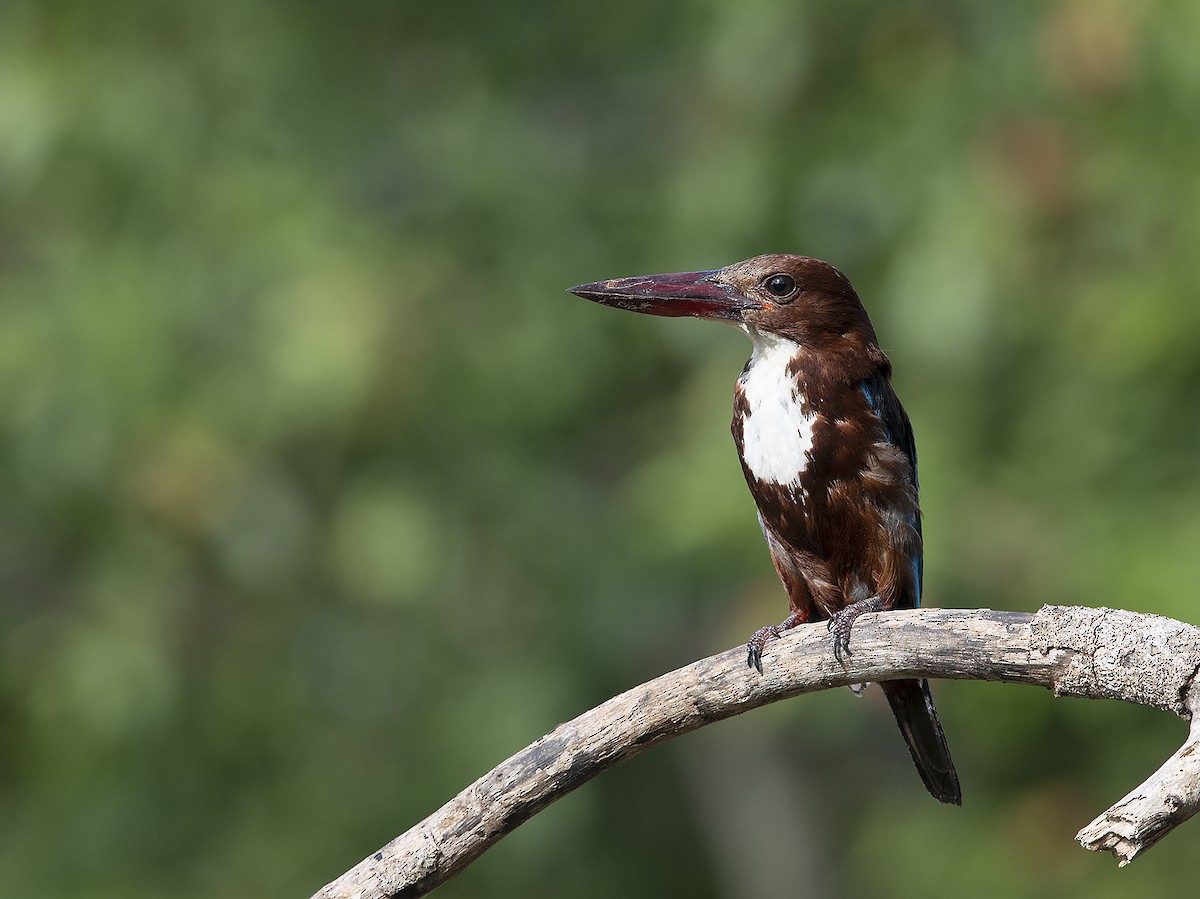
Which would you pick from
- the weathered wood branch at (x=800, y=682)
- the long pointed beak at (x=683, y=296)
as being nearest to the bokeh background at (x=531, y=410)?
the long pointed beak at (x=683, y=296)

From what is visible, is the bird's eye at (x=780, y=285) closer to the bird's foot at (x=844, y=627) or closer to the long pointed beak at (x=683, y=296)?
the long pointed beak at (x=683, y=296)

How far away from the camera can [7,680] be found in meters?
6.74

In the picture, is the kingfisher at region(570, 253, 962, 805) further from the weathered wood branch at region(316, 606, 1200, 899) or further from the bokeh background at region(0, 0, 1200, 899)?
the bokeh background at region(0, 0, 1200, 899)

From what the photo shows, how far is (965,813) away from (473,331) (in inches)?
107

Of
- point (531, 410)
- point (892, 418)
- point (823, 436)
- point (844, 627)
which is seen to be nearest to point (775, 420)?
point (823, 436)

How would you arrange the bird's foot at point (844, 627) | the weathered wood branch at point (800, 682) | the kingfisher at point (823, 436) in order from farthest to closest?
1. the kingfisher at point (823, 436)
2. the bird's foot at point (844, 627)
3. the weathered wood branch at point (800, 682)

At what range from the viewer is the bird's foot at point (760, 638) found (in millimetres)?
2578

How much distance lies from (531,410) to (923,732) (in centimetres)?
358

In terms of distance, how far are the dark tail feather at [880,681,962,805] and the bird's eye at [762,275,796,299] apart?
2.75 feet

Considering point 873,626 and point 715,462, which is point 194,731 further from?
point 873,626

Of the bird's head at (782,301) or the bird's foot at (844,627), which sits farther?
the bird's head at (782,301)

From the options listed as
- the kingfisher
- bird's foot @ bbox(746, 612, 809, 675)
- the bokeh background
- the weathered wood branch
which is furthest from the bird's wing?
the bokeh background

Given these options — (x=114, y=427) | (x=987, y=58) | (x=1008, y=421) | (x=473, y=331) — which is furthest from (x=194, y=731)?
(x=987, y=58)

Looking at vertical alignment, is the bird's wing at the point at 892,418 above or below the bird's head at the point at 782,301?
below
